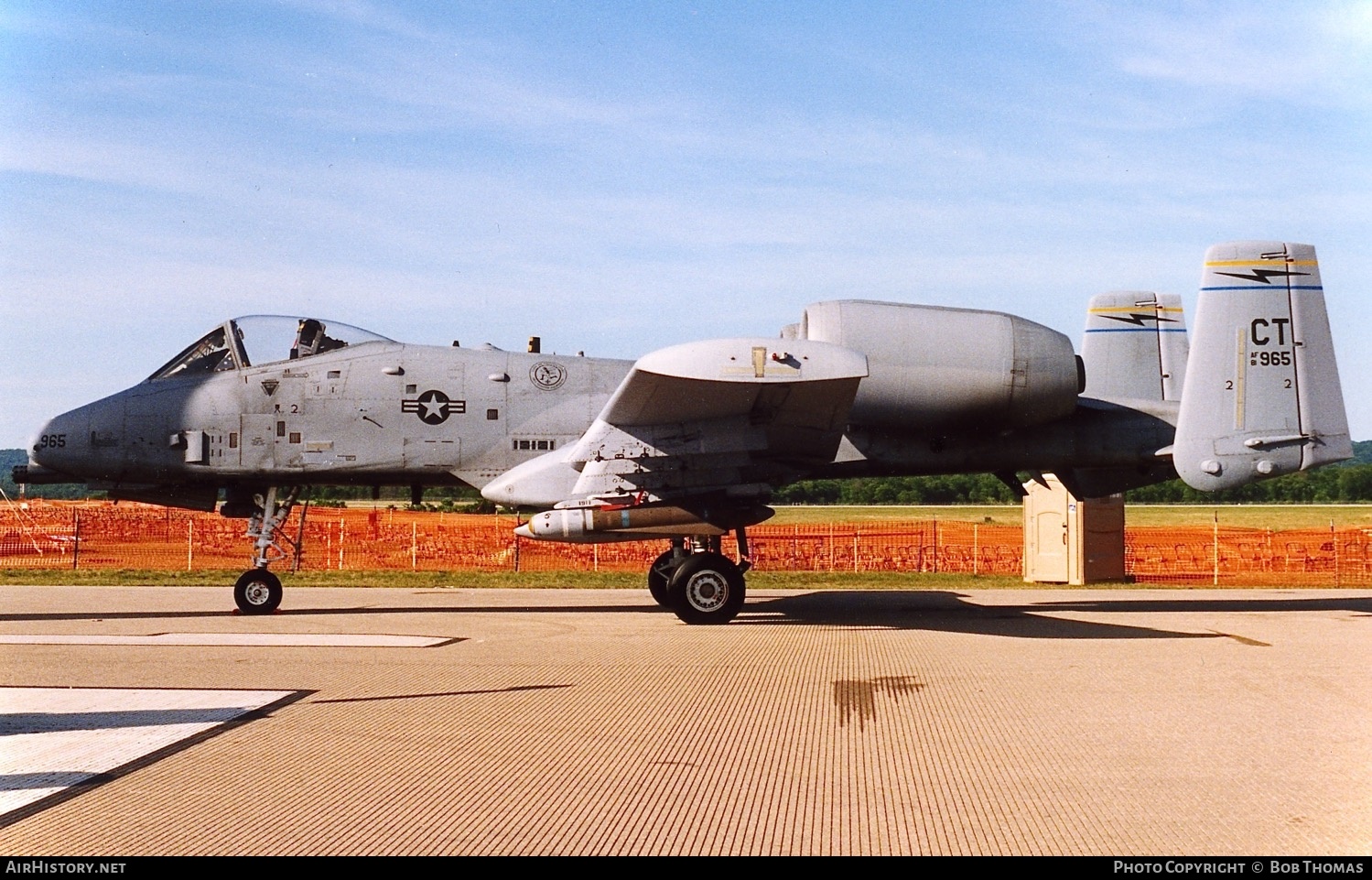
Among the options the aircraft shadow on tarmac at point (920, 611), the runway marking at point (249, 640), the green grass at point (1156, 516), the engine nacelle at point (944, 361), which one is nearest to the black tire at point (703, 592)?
the aircraft shadow on tarmac at point (920, 611)

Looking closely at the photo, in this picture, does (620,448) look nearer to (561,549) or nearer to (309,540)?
(561,549)

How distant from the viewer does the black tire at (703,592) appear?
12.3m

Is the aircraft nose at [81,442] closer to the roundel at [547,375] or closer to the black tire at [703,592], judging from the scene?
the roundel at [547,375]

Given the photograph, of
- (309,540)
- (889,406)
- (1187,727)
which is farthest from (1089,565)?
(309,540)

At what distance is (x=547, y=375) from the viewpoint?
13828 millimetres

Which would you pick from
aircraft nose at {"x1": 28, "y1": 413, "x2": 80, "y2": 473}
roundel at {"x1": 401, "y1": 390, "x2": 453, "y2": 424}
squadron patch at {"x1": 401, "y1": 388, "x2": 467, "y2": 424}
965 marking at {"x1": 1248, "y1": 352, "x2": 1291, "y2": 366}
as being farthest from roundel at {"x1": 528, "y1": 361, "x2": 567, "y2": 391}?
965 marking at {"x1": 1248, "y1": 352, "x2": 1291, "y2": 366}

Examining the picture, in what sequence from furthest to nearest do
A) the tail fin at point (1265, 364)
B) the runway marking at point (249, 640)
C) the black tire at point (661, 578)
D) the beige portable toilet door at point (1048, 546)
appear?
1. the beige portable toilet door at point (1048, 546)
2. the black tire at point (661, 578)
3. the tail fin at point (1265, 364)
4. the runway marking at point (249, 640)

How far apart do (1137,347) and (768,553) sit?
545 inches

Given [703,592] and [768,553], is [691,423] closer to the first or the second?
[703,592]

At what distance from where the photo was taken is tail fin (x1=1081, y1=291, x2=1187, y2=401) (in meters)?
16.4

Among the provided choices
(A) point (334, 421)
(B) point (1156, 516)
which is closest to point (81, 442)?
(A) point (334, 421)

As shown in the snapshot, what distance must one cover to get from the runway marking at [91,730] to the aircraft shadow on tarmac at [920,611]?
5626mm

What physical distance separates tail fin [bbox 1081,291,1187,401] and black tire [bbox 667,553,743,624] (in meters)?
6.90
